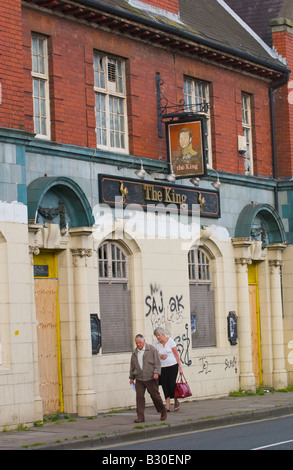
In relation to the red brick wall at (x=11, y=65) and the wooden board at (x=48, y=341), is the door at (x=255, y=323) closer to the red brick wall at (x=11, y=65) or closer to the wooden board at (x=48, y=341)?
the wooden board at (x=48, y=341)

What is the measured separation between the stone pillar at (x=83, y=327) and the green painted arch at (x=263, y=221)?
612 cm

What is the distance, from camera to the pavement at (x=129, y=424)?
15.0 metres

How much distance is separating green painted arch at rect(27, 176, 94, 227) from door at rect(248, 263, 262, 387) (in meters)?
7.21

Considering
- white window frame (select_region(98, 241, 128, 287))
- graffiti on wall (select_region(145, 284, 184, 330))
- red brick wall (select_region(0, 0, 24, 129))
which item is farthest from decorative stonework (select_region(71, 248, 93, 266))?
red brick wall (select_region(0, 0, 24, 129))

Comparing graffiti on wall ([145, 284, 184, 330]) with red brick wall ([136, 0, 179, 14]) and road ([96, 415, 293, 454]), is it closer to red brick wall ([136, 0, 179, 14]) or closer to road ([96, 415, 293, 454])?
road ([96, 415, 293, 454])

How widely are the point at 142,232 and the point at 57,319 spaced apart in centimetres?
305

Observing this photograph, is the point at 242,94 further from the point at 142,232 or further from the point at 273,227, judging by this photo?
the point at 142,232

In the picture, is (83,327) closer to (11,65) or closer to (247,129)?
(11,65)

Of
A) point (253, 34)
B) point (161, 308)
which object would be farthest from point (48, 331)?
point (253, 34)

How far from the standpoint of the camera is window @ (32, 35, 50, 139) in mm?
18891

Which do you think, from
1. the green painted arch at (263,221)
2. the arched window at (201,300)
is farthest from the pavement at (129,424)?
the green painted arch at (263,221)

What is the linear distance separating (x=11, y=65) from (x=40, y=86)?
153 cm

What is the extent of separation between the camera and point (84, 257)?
756 inches

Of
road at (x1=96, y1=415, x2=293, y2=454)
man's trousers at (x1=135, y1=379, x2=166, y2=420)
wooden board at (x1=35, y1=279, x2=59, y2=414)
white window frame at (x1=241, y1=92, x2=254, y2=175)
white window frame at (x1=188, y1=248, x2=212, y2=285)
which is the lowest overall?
road at (x1=96, y1=415, x2=293, y2=454)
